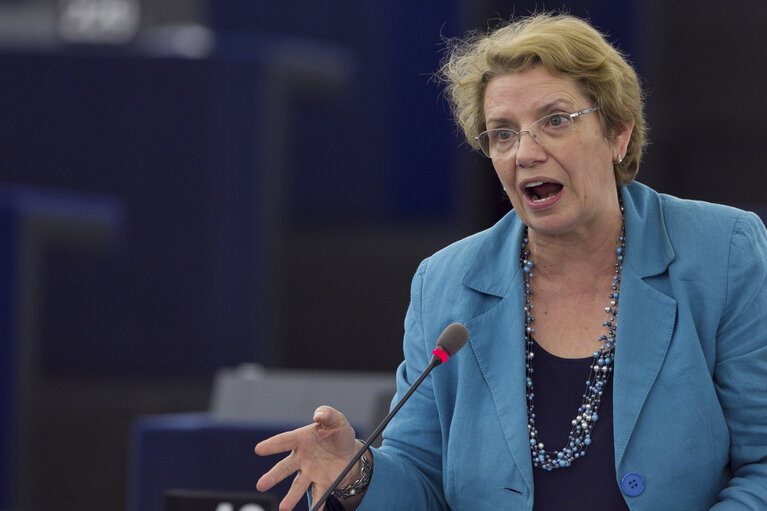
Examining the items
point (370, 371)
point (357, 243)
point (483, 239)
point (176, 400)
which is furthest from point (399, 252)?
point (483, 239)

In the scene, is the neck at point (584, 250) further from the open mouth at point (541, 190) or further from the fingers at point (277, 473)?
the fingers at point (277, 473)

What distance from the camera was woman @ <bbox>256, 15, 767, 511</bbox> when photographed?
168 centimetres

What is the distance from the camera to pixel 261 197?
466 cm

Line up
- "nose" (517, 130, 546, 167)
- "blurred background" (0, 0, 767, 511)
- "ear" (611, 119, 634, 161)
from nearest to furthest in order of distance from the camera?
"nose" (517, 130, 546, 167), "ear" (611, 119, 634, 161), "blurred background" (0, 0, 767, 511)

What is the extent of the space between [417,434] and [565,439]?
0.74ft

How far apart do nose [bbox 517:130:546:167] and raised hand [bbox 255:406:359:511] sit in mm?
419

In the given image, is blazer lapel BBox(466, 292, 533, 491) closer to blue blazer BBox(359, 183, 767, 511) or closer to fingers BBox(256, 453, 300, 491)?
blue blazer BBox(359, 183, 767, 511)

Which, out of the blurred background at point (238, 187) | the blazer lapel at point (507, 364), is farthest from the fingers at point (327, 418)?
the blurred background at point (238, 187)

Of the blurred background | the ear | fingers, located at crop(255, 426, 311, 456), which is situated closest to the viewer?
fingers, located at crop(255, 426, 311, 456)

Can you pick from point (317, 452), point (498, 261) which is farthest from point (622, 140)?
point (317, 452)

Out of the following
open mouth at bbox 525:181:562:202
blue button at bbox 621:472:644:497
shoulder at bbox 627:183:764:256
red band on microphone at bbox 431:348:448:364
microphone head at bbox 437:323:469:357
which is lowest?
blue button at bbox 621:472:644:497

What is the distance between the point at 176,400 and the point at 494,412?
9.80 feet

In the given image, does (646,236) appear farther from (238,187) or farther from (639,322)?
(238,187)

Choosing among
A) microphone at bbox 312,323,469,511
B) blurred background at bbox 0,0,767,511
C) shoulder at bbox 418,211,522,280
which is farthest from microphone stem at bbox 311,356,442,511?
blurred background at bbox 0,0,767,511
